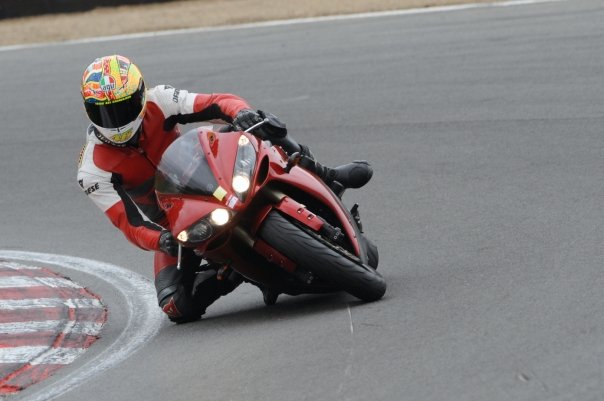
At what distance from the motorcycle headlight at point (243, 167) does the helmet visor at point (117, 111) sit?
2.72 feet

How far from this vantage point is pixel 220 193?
6.09 metres

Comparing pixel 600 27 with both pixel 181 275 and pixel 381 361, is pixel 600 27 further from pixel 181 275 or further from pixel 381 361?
pixel 381 361

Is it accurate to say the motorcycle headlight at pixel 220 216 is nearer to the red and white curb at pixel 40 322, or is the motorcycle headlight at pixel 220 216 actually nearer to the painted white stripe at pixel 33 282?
the red and white curb at pixel 40 322

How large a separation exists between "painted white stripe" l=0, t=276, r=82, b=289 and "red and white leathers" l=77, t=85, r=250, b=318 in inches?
50.1

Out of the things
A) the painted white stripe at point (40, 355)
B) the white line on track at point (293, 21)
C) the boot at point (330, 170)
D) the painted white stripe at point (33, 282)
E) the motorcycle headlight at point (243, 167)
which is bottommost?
the white line on track at point (293, 21)

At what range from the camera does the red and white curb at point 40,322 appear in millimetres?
6312

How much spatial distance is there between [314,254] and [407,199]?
133 inches

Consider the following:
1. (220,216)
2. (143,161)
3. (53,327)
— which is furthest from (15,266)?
(220,216)

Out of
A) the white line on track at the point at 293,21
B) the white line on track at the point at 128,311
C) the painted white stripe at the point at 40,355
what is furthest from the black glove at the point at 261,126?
the white line on track at the point at 293,21

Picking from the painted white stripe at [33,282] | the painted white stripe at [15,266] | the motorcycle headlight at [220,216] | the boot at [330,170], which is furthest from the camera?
the painted white stripe at [15,266]

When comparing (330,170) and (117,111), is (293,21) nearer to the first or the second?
(330,170)

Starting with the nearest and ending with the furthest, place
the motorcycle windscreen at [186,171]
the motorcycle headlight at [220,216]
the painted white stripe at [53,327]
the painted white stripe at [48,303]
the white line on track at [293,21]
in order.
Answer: the motorcycle headlight at [220,216] < the motorcycle windscreen at [186,171] < the painted white stripe at [53,327] < the painted white stripe at [48,303] < the white line on track at [293,21]

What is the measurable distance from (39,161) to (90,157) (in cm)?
547

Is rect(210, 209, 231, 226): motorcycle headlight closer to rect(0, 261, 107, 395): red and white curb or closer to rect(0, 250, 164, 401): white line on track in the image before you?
rect(0, 250, 164, 401): white line on track
